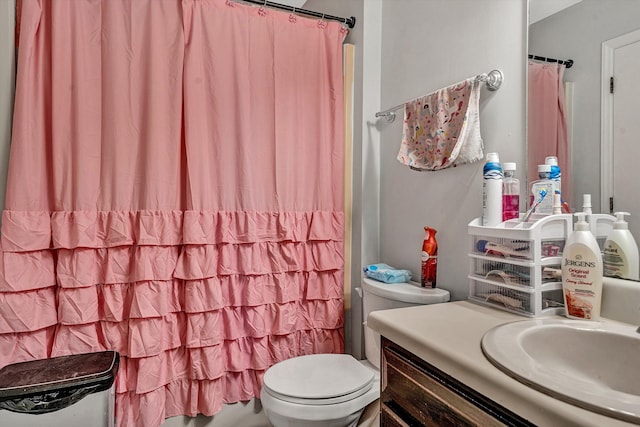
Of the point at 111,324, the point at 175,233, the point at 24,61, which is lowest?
the point at 111,324

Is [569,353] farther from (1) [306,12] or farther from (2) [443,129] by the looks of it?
(1) [306,12]

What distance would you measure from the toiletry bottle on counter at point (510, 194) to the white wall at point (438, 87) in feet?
0.28

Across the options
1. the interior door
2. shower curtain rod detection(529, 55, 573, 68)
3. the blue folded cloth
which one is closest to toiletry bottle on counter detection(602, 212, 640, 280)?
the interior door

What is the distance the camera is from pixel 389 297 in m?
1.48

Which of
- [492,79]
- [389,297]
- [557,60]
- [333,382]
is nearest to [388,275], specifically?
[389,297]

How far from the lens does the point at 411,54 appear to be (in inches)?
66.2

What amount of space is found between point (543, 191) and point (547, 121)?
9.1 inches

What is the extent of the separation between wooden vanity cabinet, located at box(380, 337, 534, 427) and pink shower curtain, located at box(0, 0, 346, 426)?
877 millimetres

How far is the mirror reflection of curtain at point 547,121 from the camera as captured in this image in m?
1.09

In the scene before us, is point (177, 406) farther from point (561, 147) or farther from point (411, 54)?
point (411, 54)

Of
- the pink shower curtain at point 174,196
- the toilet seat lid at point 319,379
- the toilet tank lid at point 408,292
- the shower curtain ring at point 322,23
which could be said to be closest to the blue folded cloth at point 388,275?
the toilet tank lid at point 408,292

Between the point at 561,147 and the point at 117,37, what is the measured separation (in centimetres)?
169

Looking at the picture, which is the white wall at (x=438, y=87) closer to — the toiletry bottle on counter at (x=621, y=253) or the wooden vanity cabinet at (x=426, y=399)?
the toiletry bottle on counter at (x=621, y=253)

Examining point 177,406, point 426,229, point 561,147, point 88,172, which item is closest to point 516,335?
point 561,147
